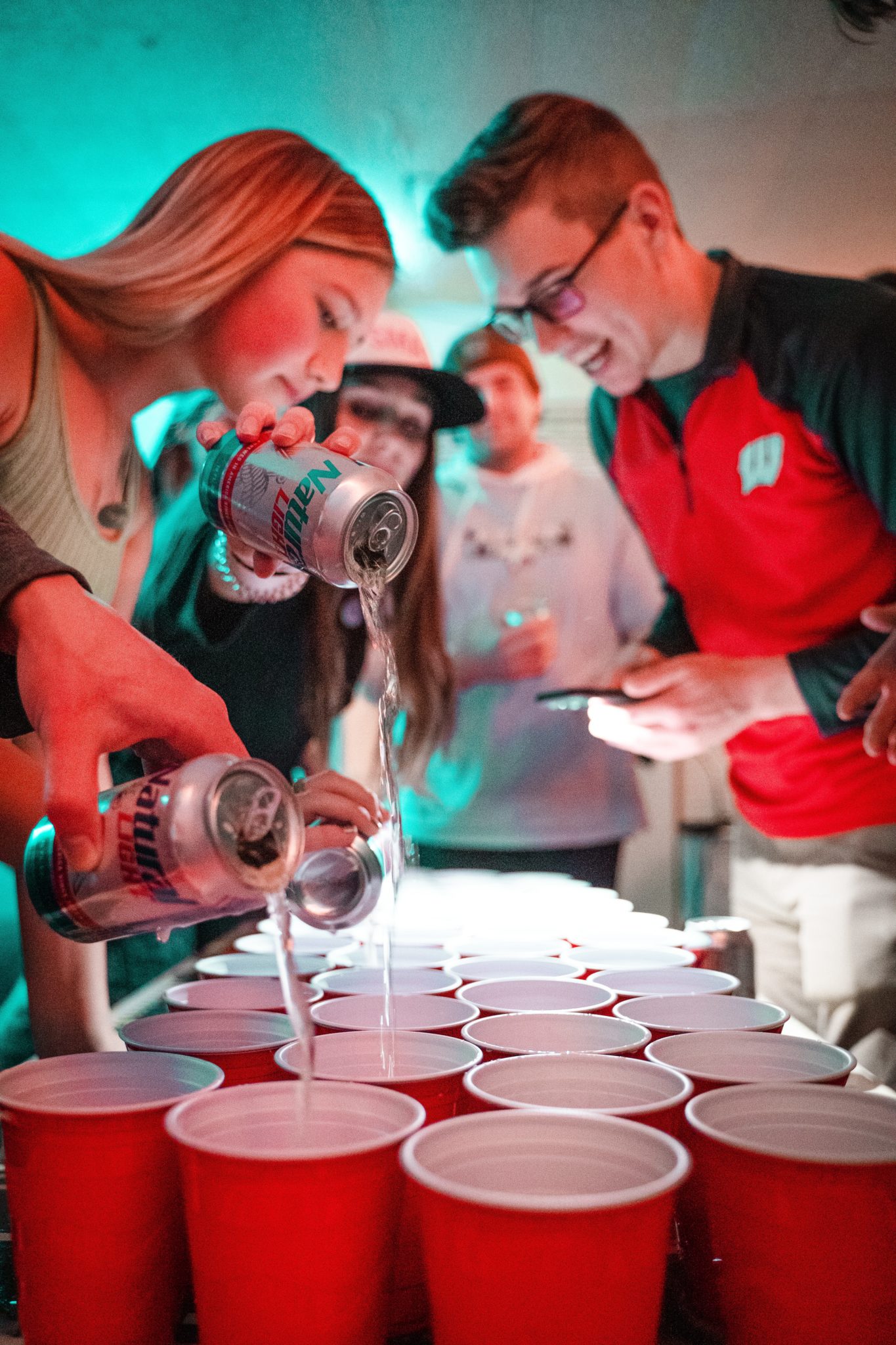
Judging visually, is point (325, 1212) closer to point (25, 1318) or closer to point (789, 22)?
point (25, 1318)

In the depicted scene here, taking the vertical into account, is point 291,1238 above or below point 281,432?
below

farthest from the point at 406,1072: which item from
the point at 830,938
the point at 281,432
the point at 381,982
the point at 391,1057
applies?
the point at 830,938

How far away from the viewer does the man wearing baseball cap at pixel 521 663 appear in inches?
93.1

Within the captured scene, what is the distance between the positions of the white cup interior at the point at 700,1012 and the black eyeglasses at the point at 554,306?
163 cm

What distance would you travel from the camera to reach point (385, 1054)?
2.48ft

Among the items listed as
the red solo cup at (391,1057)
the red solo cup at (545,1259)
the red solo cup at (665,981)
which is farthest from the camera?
the red solo cup at (665,981)

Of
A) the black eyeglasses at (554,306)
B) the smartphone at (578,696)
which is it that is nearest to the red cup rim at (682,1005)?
the smartphone at (578,696)

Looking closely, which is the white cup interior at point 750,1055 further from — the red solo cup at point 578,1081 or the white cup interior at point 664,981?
the white cup interior at point 664,981

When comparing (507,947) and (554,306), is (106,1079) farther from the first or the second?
(554,306)

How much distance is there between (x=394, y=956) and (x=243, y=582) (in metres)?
1.02

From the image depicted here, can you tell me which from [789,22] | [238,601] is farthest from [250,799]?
[789,22]

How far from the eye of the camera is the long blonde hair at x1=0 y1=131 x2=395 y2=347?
1.75 m

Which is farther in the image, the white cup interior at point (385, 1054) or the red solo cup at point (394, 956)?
the red solo cup at point (394, 956)

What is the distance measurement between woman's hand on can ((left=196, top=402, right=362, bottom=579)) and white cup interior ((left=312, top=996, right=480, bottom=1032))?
437mm
